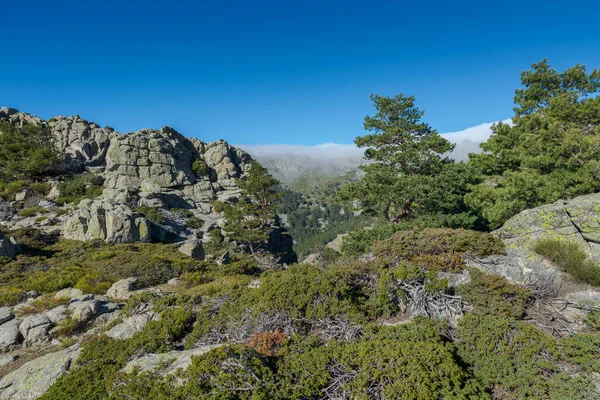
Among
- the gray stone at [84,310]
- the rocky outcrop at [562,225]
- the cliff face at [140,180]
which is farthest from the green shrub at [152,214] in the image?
the rocky outcrop at [562,225]

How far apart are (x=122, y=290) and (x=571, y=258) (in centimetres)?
1576

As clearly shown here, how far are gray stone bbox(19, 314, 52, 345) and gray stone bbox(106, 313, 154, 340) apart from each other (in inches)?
105

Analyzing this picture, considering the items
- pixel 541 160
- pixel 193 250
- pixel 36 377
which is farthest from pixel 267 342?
pixel 193 250

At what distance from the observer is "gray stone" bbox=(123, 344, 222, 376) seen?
14.3 ft

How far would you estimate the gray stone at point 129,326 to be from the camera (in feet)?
22.7

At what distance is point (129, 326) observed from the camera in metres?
7.12

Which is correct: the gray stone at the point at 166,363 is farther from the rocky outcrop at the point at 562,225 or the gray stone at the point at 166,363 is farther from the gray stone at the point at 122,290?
the rocky outcrop at the point at 562,225

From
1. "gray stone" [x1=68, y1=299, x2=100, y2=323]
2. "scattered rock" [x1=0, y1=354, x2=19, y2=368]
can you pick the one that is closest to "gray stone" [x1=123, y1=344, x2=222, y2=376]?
"scattered rock" [x1=0, y1=354, x2=19, y2=368]

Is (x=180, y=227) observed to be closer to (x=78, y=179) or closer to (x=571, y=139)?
(x=78, y=179)

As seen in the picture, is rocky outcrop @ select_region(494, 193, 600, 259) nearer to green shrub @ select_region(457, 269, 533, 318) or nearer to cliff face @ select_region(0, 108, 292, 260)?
green shrub @ select_region(457, 269, 533, 318)

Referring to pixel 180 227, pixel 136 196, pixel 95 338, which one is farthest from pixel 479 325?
pixel 136 196

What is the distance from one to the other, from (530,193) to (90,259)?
26.2 m

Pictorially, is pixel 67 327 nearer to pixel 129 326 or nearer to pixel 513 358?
pixel 129 326

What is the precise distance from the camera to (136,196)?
3684cm
